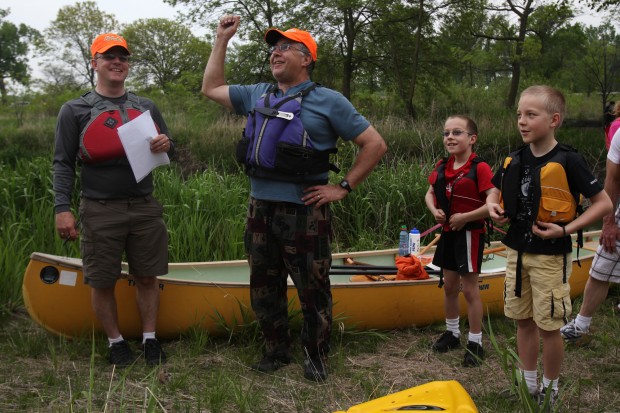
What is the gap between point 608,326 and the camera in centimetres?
428

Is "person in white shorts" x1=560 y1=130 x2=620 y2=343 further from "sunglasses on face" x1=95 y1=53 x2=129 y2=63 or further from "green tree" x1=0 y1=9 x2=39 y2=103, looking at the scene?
"green tree" x1=0 y1=9 x2=39 y2=103

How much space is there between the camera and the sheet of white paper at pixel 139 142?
333 centimetres

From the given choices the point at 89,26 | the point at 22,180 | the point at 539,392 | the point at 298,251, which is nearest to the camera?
the point at 539,392

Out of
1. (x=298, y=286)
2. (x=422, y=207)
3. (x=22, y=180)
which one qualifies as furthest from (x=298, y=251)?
(x=22, y=180)

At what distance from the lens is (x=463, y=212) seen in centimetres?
353

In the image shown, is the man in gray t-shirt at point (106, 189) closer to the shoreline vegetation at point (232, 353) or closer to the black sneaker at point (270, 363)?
the shoreline vegetation at point (232, 353)

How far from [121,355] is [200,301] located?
24.0 inches

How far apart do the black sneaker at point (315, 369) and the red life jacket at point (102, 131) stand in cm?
166

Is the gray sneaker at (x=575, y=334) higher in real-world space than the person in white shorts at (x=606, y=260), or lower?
lower

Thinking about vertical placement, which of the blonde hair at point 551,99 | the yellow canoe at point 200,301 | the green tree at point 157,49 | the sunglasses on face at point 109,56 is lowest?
the yellow canoe at point 200,301

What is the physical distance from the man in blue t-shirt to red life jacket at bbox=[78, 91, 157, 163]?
1.82ft

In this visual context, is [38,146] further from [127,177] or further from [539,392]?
[539,392]

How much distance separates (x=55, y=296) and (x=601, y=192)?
3201 millimetres

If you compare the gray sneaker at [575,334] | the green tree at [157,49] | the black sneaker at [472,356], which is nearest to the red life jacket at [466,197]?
the black sneaker at [472,356]
